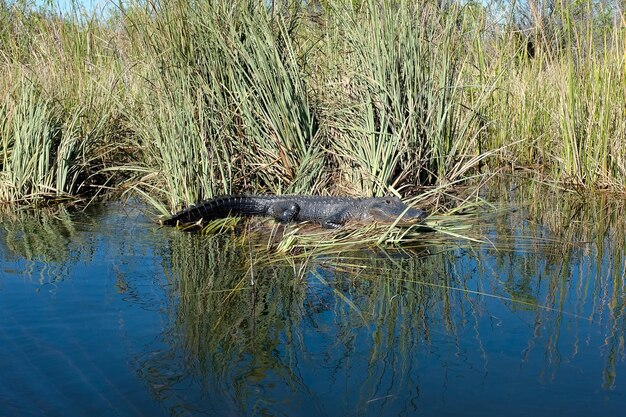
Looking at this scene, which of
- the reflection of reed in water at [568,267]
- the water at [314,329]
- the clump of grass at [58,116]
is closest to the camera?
the water at [314,329]

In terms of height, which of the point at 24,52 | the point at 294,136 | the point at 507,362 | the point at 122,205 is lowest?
the point at 507,362

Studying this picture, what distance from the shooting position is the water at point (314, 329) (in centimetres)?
300

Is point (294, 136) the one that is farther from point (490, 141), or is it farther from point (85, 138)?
point (490, 141)

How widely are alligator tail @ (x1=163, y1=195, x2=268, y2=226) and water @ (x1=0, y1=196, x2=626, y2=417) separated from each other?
441mm

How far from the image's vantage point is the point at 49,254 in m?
5.33

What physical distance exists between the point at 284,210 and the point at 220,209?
559 mm

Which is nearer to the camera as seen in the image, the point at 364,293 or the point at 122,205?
the point at 364,293

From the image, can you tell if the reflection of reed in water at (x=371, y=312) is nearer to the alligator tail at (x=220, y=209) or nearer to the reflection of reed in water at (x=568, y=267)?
the reflection of reed in water at (x=568, y=267)

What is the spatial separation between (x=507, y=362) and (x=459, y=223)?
276 centimetres

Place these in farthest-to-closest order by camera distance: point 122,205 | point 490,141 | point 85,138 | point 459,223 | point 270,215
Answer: point 490,141, point 85,138, point 122,205, point 270,215, point 459,223

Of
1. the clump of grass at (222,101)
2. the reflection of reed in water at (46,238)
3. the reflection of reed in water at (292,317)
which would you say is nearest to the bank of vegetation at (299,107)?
the clump of grass at (222,101)

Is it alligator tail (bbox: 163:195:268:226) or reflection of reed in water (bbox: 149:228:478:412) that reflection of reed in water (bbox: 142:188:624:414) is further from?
alligator tail (bbox: 163:195:268:226)

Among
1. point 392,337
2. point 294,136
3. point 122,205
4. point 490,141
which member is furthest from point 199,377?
point 490,141

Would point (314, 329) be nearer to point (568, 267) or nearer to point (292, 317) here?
point (292, 317)
